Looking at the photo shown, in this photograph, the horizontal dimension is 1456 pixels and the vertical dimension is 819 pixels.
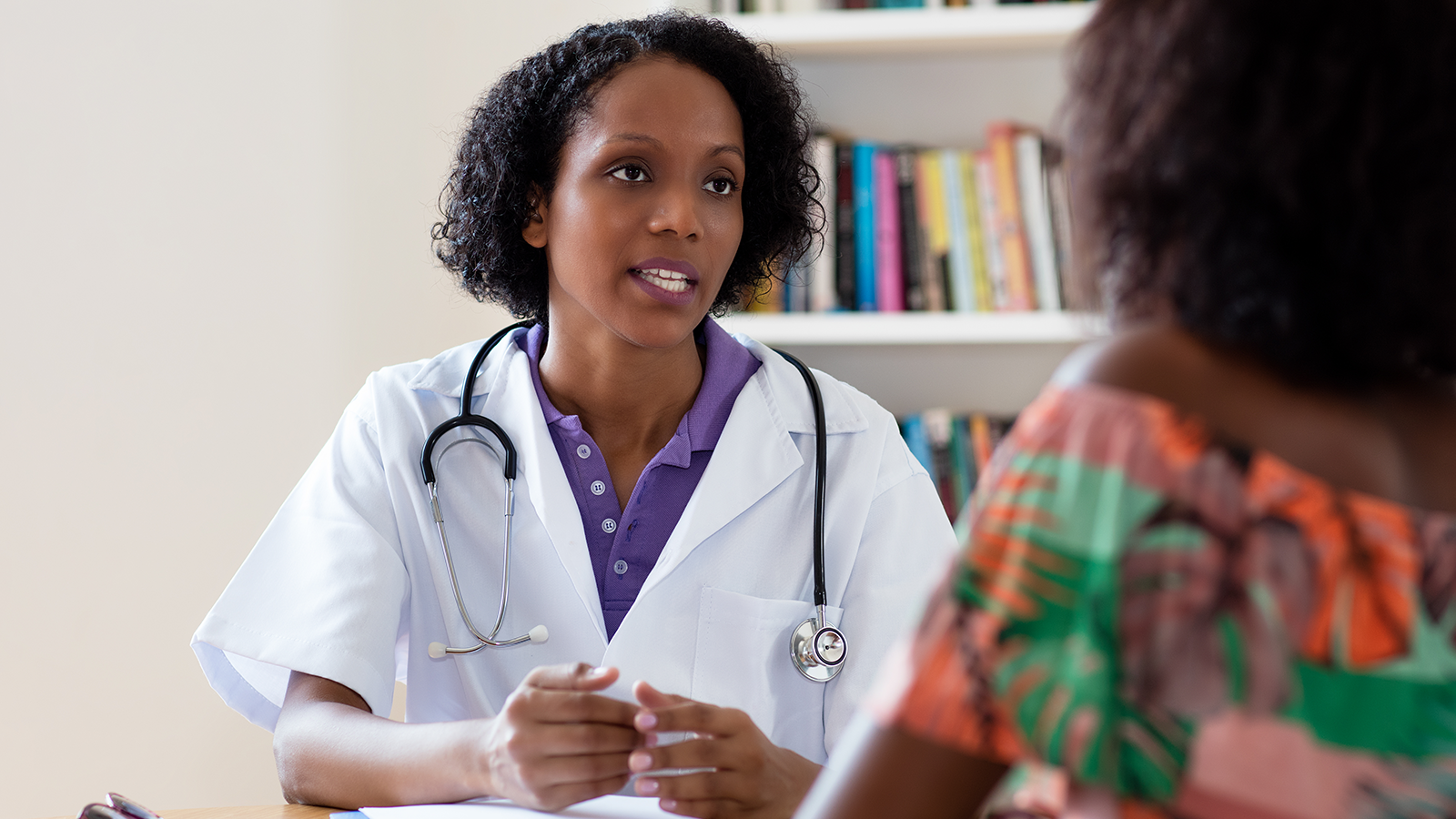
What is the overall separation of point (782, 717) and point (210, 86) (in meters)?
1.39

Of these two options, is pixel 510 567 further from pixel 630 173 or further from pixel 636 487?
pixel 630 173

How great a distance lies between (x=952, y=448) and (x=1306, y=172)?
1.30 meters

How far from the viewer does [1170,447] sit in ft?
1.65

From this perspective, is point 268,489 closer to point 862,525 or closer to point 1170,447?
point 862,525

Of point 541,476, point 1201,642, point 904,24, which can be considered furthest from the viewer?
point 904,24

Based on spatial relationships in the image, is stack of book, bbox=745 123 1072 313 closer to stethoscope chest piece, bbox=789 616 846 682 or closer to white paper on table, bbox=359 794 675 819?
stethoscope chest piece, bbox=789 616 846 682

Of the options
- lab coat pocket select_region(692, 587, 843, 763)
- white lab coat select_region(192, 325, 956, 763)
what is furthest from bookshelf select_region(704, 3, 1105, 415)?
lab coat pocket select_region(692, 587, 843, 763)

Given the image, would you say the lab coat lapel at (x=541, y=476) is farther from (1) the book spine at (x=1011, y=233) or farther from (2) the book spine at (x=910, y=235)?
(1) the book spine at (x=1011, y=233)

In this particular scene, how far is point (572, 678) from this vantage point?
0.93m

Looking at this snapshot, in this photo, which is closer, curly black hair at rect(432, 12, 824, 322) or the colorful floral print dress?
the colorful floral print dress

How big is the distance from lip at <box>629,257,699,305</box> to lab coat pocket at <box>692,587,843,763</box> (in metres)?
0.33

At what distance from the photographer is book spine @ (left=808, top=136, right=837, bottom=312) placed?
179cm

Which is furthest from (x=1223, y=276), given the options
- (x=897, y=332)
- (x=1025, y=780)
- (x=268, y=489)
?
(x=268, y=489)

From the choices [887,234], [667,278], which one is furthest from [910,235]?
[667,278]
